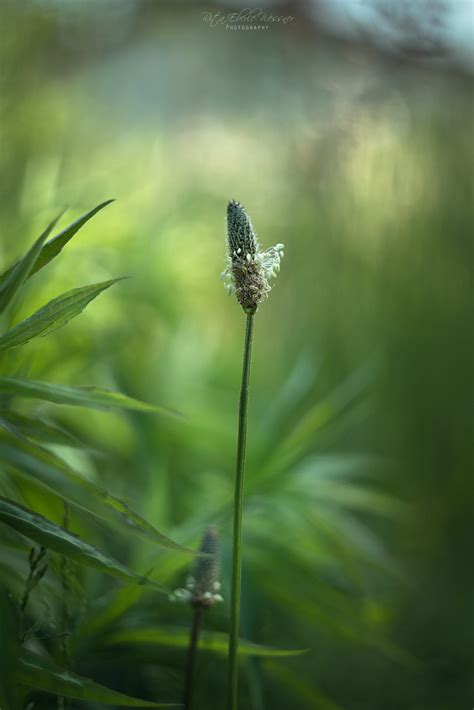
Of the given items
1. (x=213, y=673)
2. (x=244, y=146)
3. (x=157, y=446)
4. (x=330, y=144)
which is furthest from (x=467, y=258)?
(x=213, y=673)

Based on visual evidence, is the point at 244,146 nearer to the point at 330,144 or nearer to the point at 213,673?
the point at 330,144

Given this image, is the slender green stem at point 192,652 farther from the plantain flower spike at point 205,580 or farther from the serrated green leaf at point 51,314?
the serrated green leaf at point 51,314

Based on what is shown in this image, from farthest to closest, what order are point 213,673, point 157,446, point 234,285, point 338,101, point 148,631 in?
point 338,101 → point 157,446 → point 213,673 → point 148,631 → point 234,285

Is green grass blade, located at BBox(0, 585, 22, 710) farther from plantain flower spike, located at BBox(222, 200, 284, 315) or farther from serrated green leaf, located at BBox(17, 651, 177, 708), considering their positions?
plantain flower spike, located at BBox(222, 200, 284, 315)

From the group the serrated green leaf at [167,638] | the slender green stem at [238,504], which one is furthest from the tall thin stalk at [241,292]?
the serrated green leaf at [167,638]

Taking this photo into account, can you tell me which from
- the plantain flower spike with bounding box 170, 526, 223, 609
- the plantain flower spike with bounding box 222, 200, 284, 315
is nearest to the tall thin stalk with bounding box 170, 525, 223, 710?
the plantain flower spike with bounding box 170, 526, 223, 609

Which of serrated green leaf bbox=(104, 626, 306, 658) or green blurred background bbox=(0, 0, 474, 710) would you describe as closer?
serrated green leaf bbox=(104, 626, 306, 658)
